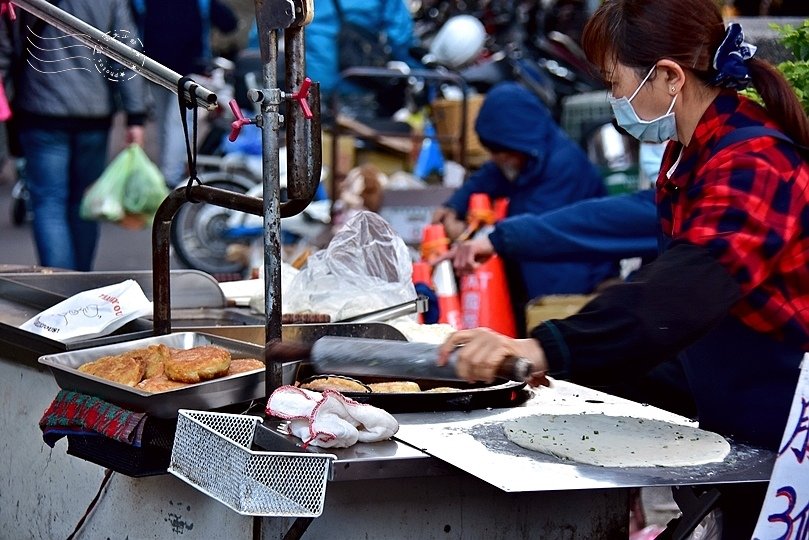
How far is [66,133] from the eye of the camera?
620 cm

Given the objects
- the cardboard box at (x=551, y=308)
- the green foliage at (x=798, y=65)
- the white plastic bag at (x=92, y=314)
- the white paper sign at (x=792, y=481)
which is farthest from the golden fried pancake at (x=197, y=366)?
the cardboard box at (x=551, y=308)

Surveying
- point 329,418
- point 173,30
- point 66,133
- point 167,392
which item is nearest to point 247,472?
point 329,418

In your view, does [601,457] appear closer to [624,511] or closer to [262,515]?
[624,511]

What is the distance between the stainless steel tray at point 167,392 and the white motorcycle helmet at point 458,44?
7.04m

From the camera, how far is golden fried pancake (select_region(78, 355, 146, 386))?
2.63m

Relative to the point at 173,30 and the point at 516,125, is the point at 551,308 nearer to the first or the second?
the point at 516,125

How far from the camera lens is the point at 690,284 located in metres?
2.08

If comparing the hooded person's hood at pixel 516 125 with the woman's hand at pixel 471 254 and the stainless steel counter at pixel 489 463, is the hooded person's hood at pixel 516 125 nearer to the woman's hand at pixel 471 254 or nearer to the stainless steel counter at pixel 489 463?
the woman's hand at pixel 471 254

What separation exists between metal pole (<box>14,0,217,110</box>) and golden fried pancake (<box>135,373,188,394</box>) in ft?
2.12

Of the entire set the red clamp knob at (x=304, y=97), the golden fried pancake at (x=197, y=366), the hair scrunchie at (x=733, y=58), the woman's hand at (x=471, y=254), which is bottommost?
the golden fried pancake at (x=197, y=366)

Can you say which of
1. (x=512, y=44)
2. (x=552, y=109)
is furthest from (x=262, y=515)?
(x=512, y=44)

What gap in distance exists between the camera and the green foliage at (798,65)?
3.41 m

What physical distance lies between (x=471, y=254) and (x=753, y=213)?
2.32 metres

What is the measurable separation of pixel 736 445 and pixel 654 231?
75.8 inches
